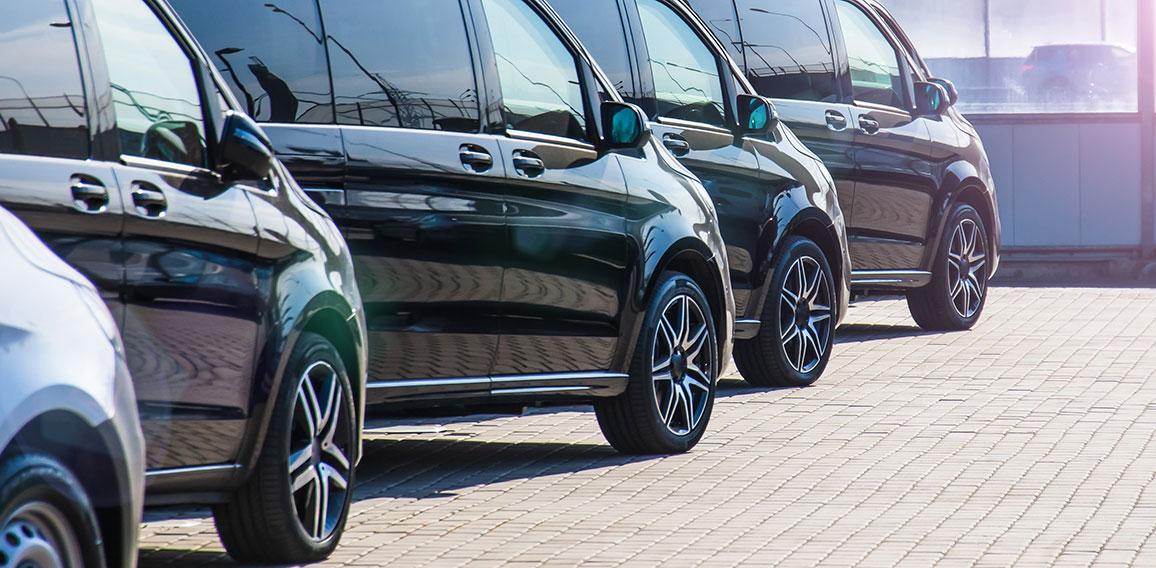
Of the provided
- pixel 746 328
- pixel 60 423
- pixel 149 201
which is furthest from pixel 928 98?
pixel 60 423

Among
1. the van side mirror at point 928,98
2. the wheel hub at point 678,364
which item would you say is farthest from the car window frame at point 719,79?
the van side mirror at point 928,98

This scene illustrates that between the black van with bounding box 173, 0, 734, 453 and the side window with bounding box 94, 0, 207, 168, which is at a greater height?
the side window with bounding box 94, 0, 207, 168

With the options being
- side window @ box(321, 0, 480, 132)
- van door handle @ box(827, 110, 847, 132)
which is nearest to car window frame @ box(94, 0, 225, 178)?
side window @ box(321, 0, 480, 132)

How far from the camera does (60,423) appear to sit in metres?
3.51

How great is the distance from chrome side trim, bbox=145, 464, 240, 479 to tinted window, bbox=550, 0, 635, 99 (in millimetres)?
4481

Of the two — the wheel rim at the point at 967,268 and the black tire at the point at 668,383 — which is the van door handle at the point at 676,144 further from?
the wheel rim at the point at 967,268

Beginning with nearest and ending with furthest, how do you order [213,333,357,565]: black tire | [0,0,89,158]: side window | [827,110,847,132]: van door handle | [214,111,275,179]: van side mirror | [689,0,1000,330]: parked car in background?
1. [0,0,89,158]: side window
2. [214,111,275,179]: van side mirror
3. [213,333,357,565]: black tire
4. [689,0,1000,330]: parked car in background
5. [827,110,847,132]: van door handle

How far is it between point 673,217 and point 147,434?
3561 millimetres

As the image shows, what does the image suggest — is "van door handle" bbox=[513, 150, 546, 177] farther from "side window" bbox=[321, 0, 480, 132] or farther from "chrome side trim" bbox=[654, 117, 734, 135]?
"chrome side trim" bbox=[654, 117, 734, 135]

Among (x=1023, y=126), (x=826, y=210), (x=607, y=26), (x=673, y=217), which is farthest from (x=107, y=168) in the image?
(x=1023, y=126)

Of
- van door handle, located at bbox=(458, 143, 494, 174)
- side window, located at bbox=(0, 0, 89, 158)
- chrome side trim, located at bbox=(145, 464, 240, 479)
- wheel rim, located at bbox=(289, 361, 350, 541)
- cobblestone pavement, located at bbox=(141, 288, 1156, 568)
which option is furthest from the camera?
van door handle, located at bbox=(458, 143, 494, 174)

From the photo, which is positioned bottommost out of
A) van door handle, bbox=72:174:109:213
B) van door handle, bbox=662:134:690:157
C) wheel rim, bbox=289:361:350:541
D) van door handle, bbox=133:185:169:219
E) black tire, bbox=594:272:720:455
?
black tire, bbox=594:272:720:455

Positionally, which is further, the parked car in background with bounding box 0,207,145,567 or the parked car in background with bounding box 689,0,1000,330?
the parked car in background with bounding box 689,0,1000,330

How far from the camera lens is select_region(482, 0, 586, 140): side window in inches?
294
